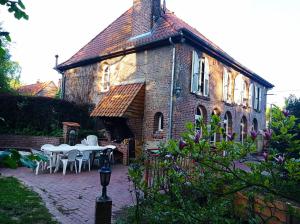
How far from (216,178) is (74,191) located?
5.24 metres

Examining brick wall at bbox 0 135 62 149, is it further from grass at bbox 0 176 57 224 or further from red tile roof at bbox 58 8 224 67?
grass at bbox 0 176 57 224

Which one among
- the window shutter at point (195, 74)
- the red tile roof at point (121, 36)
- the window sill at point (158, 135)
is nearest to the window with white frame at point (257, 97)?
the red tile roof at point (121, 36)

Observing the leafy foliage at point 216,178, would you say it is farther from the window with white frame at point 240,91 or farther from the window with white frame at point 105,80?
the window with white frame at point 240,91

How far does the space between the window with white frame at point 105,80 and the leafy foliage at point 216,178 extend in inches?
469

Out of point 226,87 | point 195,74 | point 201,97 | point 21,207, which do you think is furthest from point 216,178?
point 226,87

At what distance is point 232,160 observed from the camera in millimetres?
2605

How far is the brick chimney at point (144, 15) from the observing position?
14.3 meters

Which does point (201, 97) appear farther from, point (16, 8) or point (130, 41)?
point (16, 8)

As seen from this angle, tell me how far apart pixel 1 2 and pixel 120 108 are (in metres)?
10.9

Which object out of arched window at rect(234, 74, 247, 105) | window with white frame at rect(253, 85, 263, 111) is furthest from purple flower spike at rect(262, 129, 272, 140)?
window with white frame at rect(253, 85, 263, 111)

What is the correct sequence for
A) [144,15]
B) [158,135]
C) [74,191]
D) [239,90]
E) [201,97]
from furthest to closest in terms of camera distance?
1. [239,90]
2. [144,15]
3. [201,97]
4. [158,135]
5. [74,191]

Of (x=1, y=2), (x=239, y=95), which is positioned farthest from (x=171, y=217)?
(x=239, y=95)

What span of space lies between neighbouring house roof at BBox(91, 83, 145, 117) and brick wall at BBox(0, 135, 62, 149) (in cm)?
249

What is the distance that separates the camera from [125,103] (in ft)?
42.7
